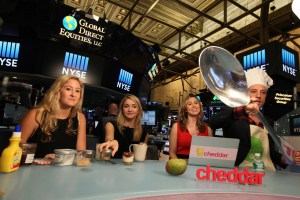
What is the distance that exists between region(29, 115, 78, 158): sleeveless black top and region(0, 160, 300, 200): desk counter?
49 centimetres

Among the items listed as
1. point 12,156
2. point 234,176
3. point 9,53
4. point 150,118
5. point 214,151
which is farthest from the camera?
point 150,118

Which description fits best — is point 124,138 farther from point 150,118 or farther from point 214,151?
point 150,118

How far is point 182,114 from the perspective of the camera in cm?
204

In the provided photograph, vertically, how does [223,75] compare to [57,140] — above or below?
above

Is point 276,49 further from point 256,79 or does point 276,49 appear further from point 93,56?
point 93,56

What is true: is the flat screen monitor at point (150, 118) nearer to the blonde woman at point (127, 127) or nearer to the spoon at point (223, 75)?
the blonde woman at point (127, 127)

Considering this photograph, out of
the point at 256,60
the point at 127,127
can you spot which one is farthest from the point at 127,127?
the point at 256,60

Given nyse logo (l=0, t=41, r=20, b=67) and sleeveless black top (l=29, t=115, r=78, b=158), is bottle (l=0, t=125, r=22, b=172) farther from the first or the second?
nyse logo (l=0, t=41, r=20, b=67)

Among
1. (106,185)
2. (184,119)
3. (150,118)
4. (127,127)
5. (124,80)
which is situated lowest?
(106,185)

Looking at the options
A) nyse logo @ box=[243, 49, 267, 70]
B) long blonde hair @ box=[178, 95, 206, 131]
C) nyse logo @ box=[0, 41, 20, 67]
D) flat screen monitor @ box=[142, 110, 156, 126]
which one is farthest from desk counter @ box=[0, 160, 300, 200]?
flat screen monitor @ box=[142, 110, 156, 126]

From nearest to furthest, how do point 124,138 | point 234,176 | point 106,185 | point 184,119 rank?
point 106,185 < point 234,176 < point 124,138 < point 184,119

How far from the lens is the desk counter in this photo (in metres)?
0.62

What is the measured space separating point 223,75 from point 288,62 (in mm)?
4187

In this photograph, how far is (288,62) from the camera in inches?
171
